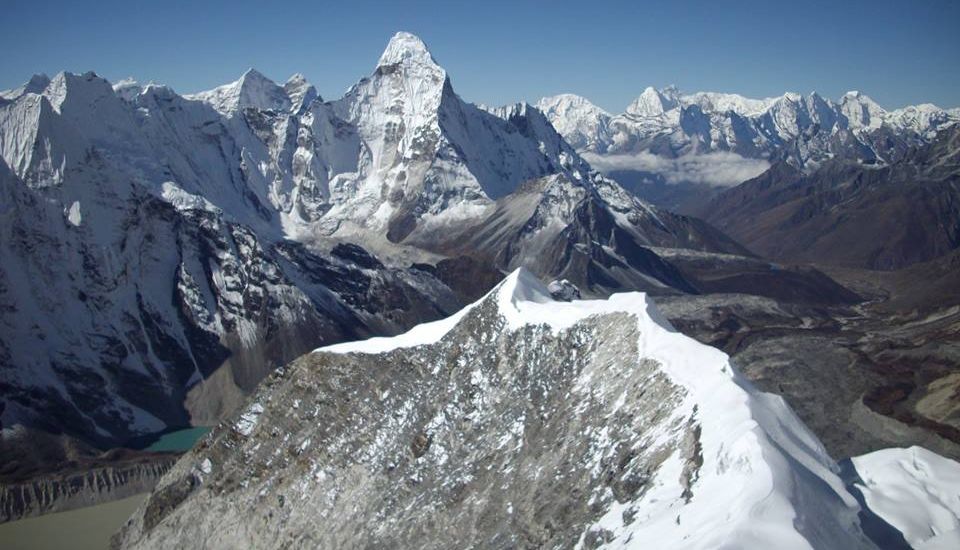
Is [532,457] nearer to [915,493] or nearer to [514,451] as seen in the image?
[514,451]

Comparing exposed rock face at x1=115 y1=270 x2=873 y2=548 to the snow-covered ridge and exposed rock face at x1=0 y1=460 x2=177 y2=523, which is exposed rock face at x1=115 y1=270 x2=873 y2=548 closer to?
the snow-covered ridge

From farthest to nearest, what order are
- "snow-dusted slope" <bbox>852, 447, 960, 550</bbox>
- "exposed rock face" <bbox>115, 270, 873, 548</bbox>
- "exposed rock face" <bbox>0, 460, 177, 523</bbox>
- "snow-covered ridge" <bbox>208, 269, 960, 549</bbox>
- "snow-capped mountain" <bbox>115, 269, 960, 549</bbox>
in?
"exposed rock face" <bbox>0, 460, 177, 523</bbox>
"snow-dusted slope" <bbox>852, 447, 960, 550</bbox>
"snow-capped mountain" <bbox>115, 269, 960, 549</bbox>
"exposed rock face" <bbox>115, 270, 873, 548</bbox>
"snow-covered ridge" <bbox>208, 269, 960, 549</bbox>

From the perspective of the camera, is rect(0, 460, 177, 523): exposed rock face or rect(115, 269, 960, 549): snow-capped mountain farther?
rect(0, 460, 177, 523): exposed rock face

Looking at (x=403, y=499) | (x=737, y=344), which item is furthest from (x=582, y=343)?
(x=737, y=344)

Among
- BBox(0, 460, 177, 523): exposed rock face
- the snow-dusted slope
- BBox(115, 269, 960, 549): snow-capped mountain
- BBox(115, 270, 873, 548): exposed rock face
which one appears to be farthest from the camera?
BBox(0, 460, 177, 523): exposed rock face

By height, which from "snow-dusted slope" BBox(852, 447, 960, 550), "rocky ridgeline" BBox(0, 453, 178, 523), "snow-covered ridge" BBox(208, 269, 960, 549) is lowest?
"snow-dusted slope" BBox(852, 447, 960, 550)

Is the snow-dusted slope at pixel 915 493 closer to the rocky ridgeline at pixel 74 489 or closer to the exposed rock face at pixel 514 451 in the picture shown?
the exposed rock face at pixel 514 451

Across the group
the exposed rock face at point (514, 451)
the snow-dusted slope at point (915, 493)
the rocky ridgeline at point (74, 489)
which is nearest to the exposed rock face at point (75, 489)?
the rocky ridgeline at point (74, 489)

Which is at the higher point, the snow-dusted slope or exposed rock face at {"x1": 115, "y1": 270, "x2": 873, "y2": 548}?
exposed rock face at {"x1": 115, "y1": 270, "x2": 873, "y2": 548}

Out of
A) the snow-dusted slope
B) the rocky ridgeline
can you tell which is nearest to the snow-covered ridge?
the snow-dusted slope

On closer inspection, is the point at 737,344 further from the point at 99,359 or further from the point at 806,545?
the point at 806,545
